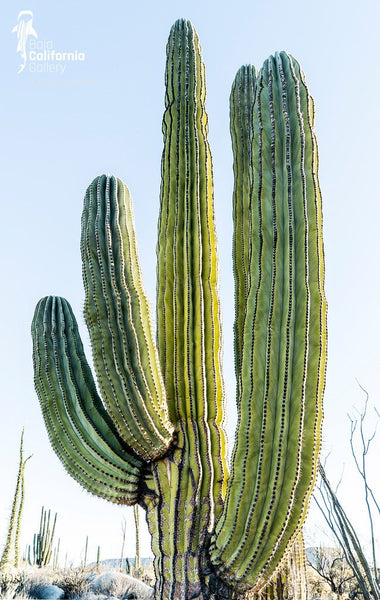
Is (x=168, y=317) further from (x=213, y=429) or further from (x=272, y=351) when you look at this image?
(x=272, y=351)

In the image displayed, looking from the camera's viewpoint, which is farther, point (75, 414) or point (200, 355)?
point (75, 414)

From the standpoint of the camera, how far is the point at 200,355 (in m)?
4.69

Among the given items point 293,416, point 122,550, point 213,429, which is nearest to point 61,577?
point 122,550

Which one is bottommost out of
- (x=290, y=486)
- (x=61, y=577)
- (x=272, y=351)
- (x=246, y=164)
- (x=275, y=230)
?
(x=61, y=577)

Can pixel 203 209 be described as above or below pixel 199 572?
above

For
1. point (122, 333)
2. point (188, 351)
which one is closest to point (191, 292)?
point (188, 351)

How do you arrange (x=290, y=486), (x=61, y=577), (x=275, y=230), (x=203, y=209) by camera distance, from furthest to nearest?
1. (x=61, y=577)
2. (x=203, y=209)
3. (x=275, y=230)
4. (x=290, y=486)

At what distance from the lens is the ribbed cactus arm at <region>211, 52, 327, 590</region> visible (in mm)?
3861

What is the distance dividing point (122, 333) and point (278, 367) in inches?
45.1

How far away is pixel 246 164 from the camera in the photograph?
5.58m

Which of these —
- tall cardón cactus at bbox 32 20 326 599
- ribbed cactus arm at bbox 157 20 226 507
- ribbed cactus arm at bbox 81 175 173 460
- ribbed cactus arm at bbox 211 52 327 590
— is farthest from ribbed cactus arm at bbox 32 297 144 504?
ribbed cactus arm at bbox 211 52 327 590

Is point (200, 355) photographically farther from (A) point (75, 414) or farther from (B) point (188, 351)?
(A) point (75, 414)

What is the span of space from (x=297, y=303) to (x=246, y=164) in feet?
6.36

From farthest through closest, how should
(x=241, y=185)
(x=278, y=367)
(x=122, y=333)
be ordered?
1. (x=241, y=185)
2. (x=122, y=333)
3. (x=278, y=367)
